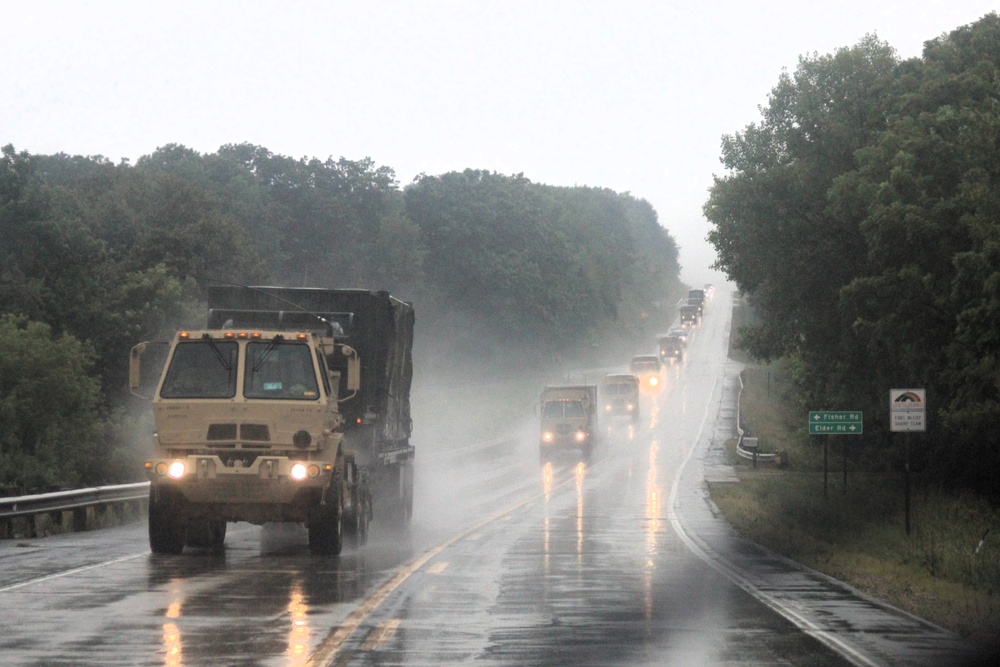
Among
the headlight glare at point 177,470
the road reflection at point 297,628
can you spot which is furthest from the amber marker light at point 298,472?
the road reflection at point 297,628

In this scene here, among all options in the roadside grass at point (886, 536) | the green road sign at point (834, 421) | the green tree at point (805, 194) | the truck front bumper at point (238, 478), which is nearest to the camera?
the roadside grass at point (886, 536)

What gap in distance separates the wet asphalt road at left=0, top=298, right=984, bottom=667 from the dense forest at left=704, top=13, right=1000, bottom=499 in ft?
24.4

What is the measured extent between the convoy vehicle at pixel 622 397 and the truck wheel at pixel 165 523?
6347cm

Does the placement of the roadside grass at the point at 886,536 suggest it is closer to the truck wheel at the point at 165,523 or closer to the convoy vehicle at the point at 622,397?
the truck wheel at the point at 165,523

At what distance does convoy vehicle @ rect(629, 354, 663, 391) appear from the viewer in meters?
109

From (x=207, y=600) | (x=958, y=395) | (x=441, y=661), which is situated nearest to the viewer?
(x=441, y=661)

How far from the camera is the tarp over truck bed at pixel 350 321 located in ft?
73.4

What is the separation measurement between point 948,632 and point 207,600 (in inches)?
294

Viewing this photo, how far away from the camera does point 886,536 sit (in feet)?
84.9

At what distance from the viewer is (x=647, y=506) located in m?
35.8

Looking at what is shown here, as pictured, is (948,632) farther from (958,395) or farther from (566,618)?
(958,395)

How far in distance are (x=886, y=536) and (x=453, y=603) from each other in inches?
526

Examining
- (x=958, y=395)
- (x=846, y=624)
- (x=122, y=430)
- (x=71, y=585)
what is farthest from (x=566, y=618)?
(x=122, y=430)

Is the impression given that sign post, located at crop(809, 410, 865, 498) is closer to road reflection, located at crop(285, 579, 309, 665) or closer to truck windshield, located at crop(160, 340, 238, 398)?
truck windshield, located at crop(160, 340, 238, 398)
